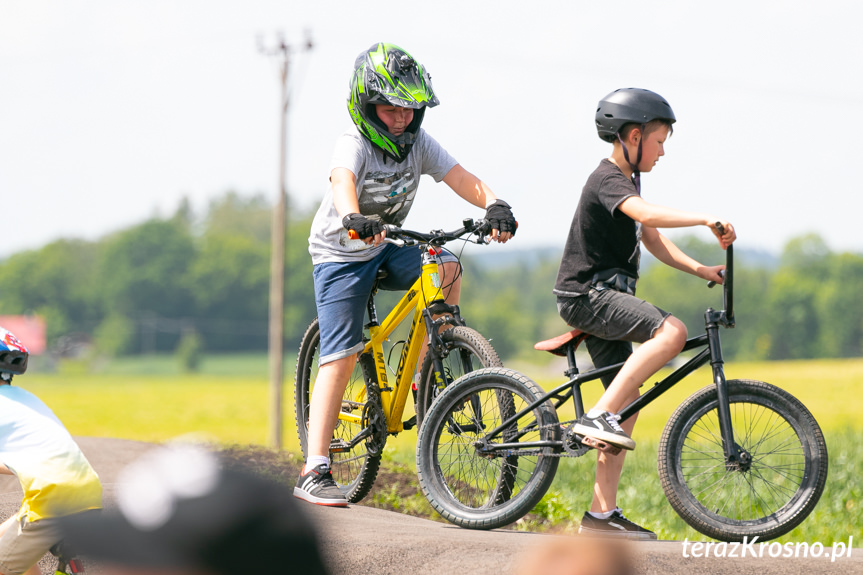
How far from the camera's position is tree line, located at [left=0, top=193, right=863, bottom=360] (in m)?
80.7

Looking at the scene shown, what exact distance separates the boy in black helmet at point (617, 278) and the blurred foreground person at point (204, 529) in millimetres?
3162

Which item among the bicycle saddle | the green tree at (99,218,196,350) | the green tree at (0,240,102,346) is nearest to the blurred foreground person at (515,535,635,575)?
the bicycle saddle

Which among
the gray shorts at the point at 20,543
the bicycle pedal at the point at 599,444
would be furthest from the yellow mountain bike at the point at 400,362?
the gray shorts at the point at 20,543

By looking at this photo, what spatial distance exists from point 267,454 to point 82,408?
219 ft

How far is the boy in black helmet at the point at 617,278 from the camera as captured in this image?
14.0 feet

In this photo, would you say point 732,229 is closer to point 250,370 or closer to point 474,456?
point 474,456

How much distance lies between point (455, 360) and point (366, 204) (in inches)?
34.5

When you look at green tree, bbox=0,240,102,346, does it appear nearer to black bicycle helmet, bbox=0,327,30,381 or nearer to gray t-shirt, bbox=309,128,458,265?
gray t-shirt, bbox=309,128,458,265

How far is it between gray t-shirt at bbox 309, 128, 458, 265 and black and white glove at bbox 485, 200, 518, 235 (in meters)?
0.51

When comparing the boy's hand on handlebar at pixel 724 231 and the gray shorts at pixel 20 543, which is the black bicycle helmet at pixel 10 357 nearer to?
the gray shorts at pixel 20 543

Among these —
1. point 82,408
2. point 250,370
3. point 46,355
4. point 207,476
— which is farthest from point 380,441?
point 46,355

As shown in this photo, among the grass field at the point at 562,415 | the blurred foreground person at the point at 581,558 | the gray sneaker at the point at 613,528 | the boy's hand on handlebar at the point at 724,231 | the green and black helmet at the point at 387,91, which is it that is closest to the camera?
the blurred foreground person at the point at 581,558

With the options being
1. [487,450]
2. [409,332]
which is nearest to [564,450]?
[487,450]

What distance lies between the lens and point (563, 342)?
4676mm
